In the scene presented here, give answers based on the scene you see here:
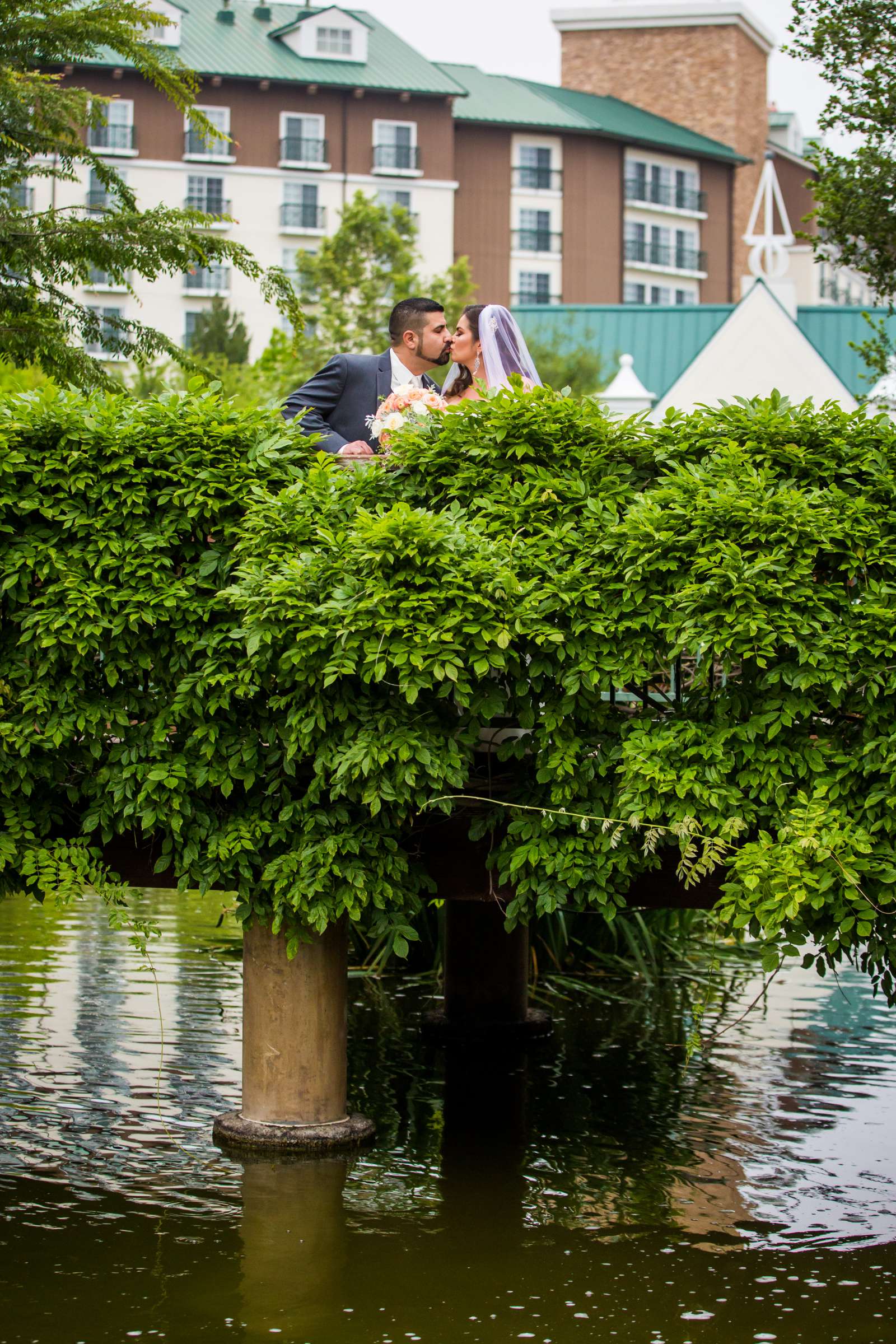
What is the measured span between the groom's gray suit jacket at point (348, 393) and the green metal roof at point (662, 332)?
25.2m

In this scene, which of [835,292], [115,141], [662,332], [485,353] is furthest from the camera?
[835,292]

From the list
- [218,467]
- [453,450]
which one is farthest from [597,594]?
[218,467]

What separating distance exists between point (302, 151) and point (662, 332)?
25064 mm

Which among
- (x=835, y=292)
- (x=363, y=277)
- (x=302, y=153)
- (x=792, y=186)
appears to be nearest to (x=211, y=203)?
(x=302, y=153)

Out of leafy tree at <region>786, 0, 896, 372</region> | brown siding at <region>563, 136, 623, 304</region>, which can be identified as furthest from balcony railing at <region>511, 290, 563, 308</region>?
leafy tree at <region>786, 0, 896, 372</region>

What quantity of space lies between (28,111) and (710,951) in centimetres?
867

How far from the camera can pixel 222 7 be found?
60656 mm

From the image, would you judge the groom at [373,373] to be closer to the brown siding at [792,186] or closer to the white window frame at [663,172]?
the white window frame at [663,172]

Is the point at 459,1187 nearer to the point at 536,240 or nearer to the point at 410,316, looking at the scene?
the point at 410,316

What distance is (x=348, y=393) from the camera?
8.25 m

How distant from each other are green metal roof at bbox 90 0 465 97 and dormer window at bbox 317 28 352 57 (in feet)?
1.84

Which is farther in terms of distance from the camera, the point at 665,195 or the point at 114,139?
the point at 665,195

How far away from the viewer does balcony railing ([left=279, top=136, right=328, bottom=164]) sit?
192 ft

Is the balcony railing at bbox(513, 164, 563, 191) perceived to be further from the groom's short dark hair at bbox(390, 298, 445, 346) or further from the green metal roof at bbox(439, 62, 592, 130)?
the groom's short dark hair at bbox(390, 298, 445, 346)
